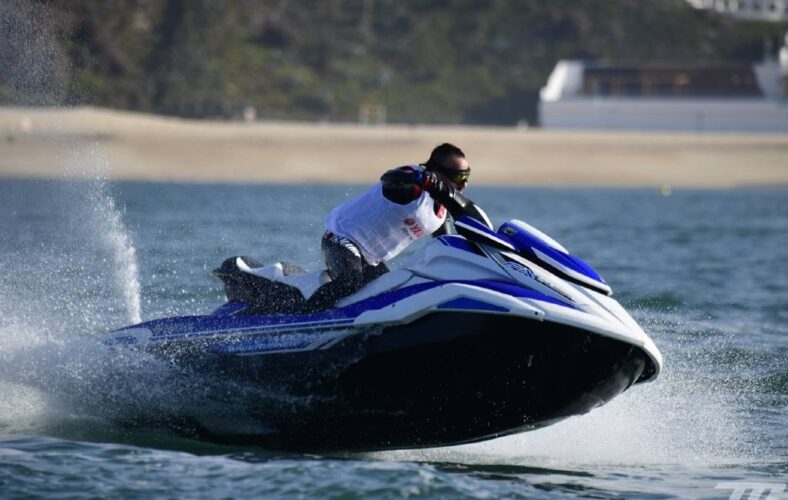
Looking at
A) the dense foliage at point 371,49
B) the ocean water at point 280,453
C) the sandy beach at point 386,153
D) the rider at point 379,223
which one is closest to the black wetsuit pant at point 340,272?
the rider at point 379,223

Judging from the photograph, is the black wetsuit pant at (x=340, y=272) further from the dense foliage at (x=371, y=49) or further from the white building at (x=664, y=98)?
the white building at (x=664, y=98)

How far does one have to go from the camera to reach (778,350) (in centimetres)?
1098

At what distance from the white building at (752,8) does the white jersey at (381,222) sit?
238 feet

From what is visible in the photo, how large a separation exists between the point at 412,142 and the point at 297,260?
3809 centimetres

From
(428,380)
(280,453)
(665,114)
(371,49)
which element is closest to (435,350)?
(428,380)

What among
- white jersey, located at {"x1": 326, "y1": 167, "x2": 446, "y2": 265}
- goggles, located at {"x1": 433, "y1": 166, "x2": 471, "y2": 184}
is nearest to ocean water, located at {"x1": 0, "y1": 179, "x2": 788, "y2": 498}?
white jersey, located at {"x1": 326, "y1": 167, "x2": 446, "y2": 265}

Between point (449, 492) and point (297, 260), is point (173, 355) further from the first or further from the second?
point (297, 260)

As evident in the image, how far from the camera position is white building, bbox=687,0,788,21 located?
257ft

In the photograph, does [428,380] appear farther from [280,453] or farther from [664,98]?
[664,98]

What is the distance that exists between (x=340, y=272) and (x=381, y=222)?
1.22 feet

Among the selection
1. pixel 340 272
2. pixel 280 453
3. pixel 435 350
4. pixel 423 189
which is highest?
pixel 423 189

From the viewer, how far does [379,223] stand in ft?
24.5

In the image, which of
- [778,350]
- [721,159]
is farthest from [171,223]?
[721,159]

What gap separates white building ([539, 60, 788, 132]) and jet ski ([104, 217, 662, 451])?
180 ft
